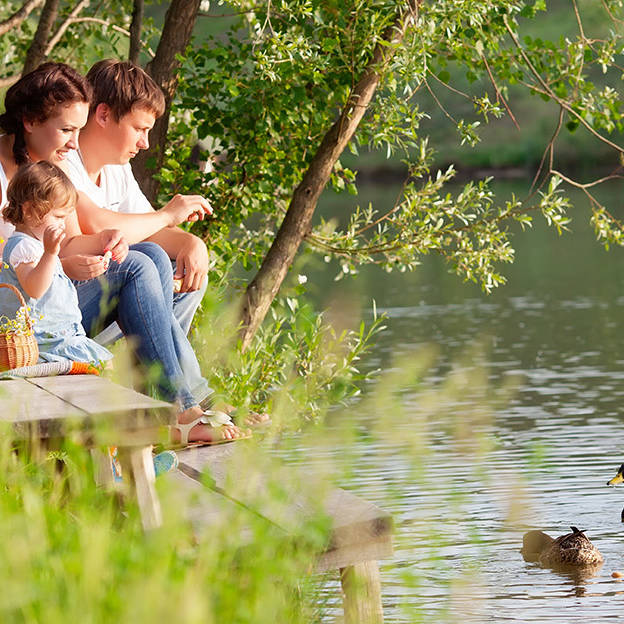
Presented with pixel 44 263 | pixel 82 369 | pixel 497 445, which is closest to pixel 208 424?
pixel 82 369

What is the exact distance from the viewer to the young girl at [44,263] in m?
4.25

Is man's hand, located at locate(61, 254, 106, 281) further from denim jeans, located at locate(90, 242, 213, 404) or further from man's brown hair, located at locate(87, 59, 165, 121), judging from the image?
man's brown hair, located at locate(87, 59, 165, 121)

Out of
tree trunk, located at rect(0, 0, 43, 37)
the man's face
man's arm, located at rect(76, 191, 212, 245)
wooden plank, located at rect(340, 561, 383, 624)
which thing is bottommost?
wooden plank, located at rect(340, 561, 383, 624)

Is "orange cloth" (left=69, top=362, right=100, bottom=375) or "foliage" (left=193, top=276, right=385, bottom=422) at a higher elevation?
"orange cloth" (left=69, top=362, right=100, bottom=375)

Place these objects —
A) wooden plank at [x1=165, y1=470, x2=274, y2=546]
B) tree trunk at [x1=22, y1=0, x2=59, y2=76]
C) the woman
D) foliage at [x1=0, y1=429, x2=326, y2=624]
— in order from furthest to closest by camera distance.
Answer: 1. tree trunk at [x1=22, y1=0, x2=59, y2=76]
2. the woman
3. wooden plank at [x1=165, y1=470, x2=274, y2=546]
4. foliage at [x1=0, y1=429, x2=326, y2=624]

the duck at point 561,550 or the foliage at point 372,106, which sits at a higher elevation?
the foliage at point 372,106

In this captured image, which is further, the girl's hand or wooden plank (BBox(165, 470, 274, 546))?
the girl's hand

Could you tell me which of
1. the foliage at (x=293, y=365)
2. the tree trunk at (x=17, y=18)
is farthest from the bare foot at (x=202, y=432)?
the tree trunk at (x=17, y=18)

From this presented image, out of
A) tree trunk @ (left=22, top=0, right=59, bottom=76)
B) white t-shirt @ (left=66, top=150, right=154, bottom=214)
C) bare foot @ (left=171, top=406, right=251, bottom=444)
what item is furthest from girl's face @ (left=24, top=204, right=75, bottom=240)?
tree trunk @ (left=22, top=0, right=59, bottom=76)

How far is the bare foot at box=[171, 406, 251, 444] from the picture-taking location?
4395 millimetres

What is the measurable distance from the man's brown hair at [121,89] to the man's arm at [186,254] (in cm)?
51

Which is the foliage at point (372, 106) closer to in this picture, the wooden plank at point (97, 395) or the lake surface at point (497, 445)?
the lake surface at point (497, 445)

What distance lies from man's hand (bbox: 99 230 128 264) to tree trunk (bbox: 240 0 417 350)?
3.00 m

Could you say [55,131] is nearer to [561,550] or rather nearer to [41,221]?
[41,221]
